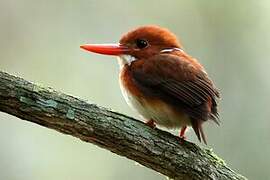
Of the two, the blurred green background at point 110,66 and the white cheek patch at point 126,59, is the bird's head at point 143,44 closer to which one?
the white cheek patch at point 126,59

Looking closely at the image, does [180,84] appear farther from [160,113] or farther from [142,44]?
[142,44]

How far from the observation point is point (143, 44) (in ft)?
12.3

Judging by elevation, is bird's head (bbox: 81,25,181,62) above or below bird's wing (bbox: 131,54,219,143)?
above

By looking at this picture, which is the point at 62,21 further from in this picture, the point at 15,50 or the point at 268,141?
the point at 268,141

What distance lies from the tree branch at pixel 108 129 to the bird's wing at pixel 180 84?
17 centimetres

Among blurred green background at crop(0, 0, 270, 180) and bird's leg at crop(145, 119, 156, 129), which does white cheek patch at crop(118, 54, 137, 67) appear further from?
blurred green background at crop(0, 0, 270, 180)

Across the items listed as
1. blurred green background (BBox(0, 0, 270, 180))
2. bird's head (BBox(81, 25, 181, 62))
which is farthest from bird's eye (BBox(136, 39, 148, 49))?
blurred green background (BBox(0, 0, 270, 180))

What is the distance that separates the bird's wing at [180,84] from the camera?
3391 millimetres

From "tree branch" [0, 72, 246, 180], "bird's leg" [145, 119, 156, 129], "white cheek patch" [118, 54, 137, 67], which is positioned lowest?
"tree branch" [0, 72, 246, 180]

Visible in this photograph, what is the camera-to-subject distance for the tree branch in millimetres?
3084

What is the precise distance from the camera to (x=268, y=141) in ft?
17.2

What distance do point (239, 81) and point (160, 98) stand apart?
2072mm

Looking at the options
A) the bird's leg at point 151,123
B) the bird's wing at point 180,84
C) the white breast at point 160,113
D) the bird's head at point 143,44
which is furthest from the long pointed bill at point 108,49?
the bird's leg at point 151,123

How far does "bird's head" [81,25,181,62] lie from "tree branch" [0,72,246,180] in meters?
0.52
